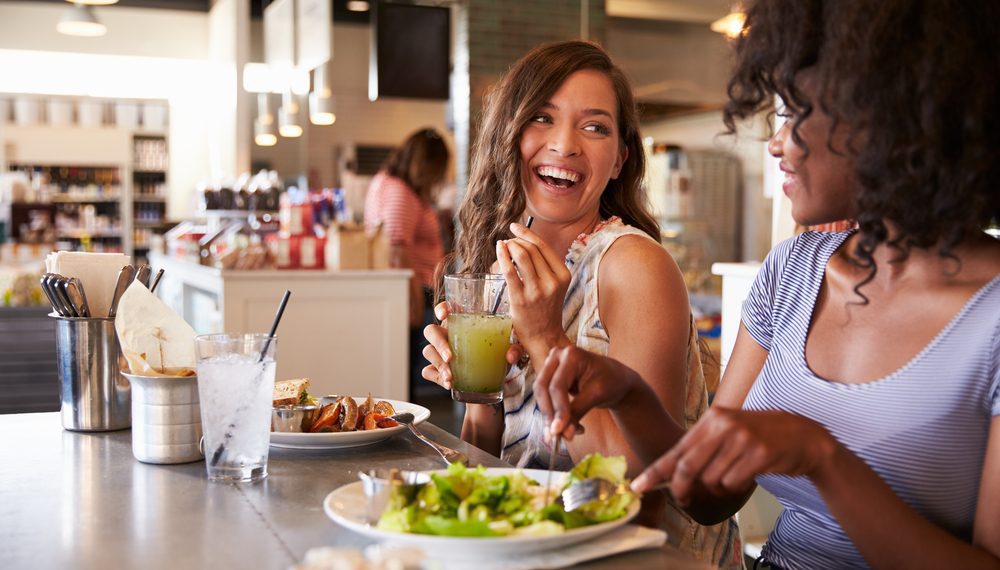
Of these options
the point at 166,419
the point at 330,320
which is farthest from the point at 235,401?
the point at 330,320

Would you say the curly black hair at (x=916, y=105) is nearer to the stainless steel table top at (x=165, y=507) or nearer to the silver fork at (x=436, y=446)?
the stainless steel table top at (x=165, y=507)

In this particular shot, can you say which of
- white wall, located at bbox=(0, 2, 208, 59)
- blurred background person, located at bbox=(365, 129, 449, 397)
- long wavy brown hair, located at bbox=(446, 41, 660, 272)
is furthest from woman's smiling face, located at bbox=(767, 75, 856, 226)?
white wall, located at bbox=(0, 2, 208, 59)

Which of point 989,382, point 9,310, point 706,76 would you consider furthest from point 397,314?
point 706,76

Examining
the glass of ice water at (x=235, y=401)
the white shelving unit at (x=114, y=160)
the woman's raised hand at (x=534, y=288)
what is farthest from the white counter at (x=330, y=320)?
the white shelving unit at (x=114, y=160)

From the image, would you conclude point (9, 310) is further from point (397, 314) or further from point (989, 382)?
point (989, 382)

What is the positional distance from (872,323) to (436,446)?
0.69m

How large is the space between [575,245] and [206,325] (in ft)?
13.2

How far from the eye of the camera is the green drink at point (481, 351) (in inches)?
64.3

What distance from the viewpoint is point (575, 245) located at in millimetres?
1952

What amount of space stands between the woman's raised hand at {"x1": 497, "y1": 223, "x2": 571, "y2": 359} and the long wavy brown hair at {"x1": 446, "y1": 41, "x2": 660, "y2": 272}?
370mm

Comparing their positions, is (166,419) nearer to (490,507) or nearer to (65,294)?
(65,294)

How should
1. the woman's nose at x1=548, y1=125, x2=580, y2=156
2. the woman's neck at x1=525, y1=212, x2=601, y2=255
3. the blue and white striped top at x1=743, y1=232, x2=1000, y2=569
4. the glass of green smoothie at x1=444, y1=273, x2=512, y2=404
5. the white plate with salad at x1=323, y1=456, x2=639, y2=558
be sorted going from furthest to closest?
the woman's neck at x1=525, y1=212, x2=601, y2=255 → the woman's nose at x1=548, y1=125, x2=580, y2=156 → the glass of green smoothie at x1=444, y1=273, x2=512, y2=404 → the blue and white striped top at x1=743, y1=232, x2=1000, y2=569 → the white plate with salad at x1=323, y1=456, x2=639, y2=558

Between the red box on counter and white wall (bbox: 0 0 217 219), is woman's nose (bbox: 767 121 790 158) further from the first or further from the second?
white wall (bbox: 0 0 217 219)

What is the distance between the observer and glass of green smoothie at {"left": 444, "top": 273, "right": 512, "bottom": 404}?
163 cm
